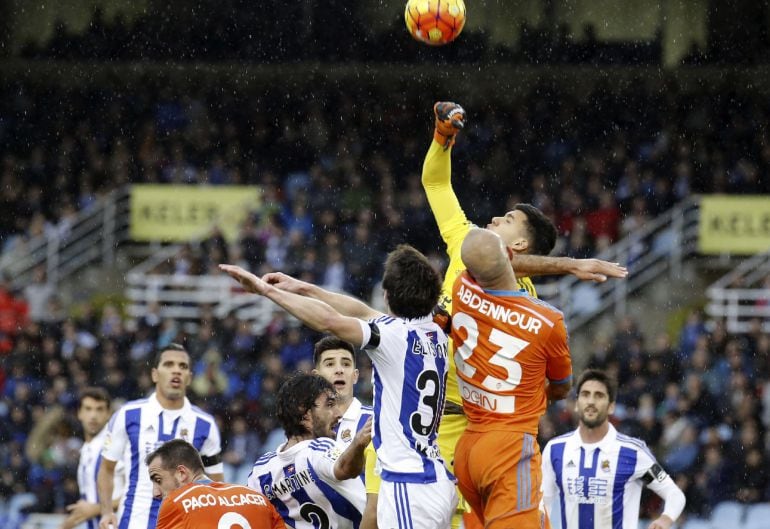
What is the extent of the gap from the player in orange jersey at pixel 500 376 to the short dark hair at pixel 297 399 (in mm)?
804

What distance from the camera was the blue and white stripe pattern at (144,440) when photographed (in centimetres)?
960

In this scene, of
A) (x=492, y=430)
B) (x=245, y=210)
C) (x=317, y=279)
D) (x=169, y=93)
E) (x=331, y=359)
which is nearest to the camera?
(x=492, y=430)

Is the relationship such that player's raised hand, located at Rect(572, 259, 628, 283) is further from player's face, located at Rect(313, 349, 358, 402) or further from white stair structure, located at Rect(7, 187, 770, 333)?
white stair structure, located at Rect(7, 187, 770, 333)

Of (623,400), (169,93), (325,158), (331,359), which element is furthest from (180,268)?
(331,359)

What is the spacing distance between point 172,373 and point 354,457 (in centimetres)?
339

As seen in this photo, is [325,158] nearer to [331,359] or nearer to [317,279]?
[317,279]

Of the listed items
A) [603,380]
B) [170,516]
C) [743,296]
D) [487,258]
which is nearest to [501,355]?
[487,258]

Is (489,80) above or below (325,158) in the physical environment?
above

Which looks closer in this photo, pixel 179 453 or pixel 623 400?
pixel 179 453

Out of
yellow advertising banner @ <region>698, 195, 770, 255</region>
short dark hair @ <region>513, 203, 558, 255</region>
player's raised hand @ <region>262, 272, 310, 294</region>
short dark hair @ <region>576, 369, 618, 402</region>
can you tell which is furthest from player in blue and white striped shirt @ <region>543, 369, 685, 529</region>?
yellow advertising banner @ <region>698, 195, 770, 255</region>

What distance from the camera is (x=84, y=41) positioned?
78.8 feet

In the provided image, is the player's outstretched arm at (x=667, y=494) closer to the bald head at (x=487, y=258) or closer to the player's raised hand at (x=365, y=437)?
the bald head at (x=487, y=258)

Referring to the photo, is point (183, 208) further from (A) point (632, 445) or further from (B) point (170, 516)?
(B) point (170, 516)

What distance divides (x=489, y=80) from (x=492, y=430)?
17.2 m
